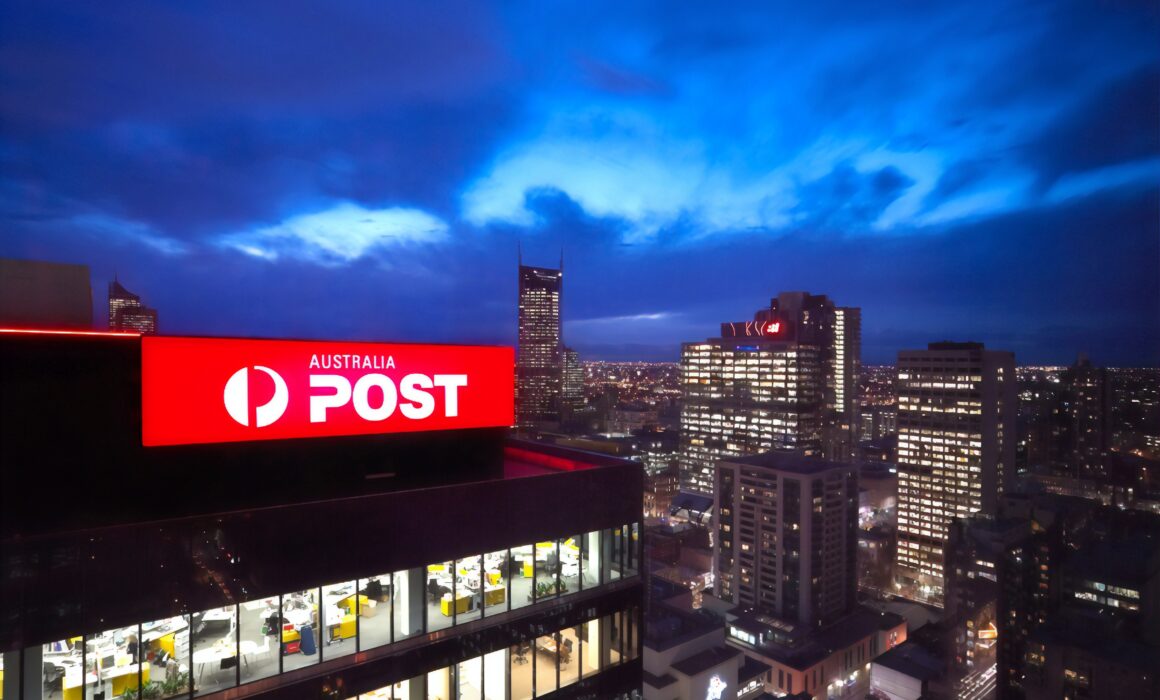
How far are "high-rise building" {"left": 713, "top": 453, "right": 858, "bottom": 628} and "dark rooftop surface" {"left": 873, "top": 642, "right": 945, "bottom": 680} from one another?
36.9ft

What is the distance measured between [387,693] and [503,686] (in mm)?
3161

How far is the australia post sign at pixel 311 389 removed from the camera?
11305 mm

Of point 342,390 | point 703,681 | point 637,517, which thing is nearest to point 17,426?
point 342,390

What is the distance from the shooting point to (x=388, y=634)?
42.3 feet

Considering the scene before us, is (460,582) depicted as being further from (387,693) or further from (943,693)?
(943,693)

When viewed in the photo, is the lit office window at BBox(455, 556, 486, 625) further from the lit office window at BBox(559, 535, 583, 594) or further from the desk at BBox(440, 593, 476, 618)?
the lit office window at BBox(559, 535, 583, 594)

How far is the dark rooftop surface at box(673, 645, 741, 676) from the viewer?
1894 inches

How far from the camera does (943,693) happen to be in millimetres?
63812

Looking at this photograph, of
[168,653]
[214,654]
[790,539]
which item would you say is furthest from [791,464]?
[168,653]

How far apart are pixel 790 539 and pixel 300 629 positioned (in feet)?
277

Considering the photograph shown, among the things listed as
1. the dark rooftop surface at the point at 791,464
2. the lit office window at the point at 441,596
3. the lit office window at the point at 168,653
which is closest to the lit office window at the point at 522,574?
the lit office window at the point at 441,596

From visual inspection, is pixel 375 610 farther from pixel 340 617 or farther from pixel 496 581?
pixel 496 581

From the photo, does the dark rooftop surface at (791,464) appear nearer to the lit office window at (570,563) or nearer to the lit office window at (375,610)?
the lit office window at (570,563)

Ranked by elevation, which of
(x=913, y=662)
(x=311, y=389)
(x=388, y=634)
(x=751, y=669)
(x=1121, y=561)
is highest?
(x=311, y=389)
